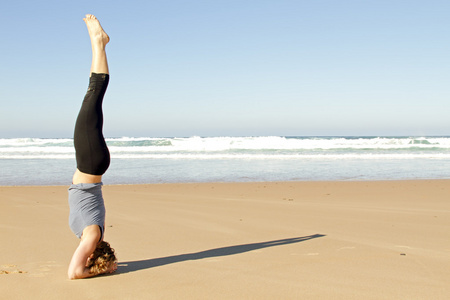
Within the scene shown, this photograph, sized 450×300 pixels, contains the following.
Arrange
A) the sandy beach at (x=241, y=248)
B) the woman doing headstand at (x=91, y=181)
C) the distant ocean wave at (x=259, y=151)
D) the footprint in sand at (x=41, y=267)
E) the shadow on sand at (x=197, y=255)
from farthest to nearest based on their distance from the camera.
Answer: the distant ocean wave at (x=259, y=151) → the shadow on sand at (x=197, y=255) → the footprint in sand at (x=41, y=267) → the woman doing headstand at (x=91, y=181) → the sandy beach at (x=241, y=248)

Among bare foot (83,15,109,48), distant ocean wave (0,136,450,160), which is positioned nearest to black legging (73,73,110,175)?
bare foot (83,15,109,48)

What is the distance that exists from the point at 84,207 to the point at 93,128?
72 centimetres

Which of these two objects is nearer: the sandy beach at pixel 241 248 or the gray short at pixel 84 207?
the sandy beach at pixel 241 248

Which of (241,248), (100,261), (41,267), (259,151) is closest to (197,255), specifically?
(241,248)

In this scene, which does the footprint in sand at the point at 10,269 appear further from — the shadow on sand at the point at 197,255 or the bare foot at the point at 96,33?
the bare foot at the point at 96,33

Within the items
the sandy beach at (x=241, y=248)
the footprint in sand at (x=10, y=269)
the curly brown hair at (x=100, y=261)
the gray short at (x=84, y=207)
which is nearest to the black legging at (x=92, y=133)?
the gray short at (x=84, y=207)

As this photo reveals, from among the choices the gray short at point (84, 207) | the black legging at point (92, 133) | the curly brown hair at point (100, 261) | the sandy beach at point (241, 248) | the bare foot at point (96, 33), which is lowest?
the sandy beach at point (241, 248)

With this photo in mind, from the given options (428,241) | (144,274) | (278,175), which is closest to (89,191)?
(144,274)

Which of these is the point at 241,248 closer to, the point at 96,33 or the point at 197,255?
the point at 197,255

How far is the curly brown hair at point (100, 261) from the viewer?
11.3 feet

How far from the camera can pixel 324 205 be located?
8539 mm

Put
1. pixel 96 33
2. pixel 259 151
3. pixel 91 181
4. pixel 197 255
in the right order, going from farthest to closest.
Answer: pixel 259 151, pixel 197 255, pixel 96 33, pixel 91 181

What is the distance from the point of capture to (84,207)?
140 inches

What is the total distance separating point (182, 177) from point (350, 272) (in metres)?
11.9
